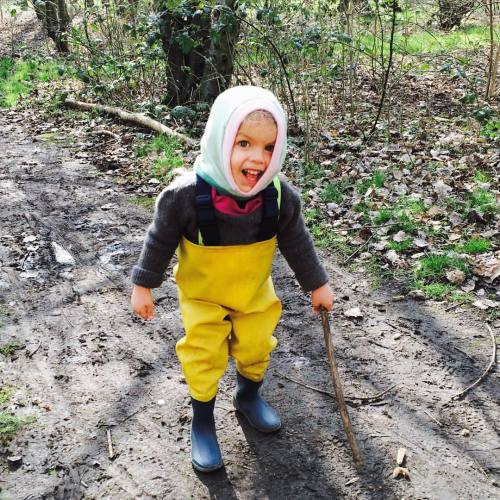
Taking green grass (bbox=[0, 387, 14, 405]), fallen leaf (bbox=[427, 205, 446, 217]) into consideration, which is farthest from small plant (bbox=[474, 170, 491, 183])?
green grass (bbox=[0, 387, 14, 405])

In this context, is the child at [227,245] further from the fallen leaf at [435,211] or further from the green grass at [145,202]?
the green grass at [145,202]

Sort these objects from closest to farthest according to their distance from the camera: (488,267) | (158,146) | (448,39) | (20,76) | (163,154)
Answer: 1. (488,267)
2. (163,154)
3. (158,146)
4. (448,39)
5. (20,76)

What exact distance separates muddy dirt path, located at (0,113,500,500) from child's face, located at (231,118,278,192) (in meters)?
1.30

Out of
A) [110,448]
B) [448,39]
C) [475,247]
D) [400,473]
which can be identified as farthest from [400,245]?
[448,39]

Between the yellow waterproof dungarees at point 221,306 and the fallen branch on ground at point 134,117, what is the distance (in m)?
4.44

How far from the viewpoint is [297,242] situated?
2469 millimetres

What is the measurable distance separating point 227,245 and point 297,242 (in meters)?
0.35

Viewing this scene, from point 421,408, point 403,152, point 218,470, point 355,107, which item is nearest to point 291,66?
point 355,107

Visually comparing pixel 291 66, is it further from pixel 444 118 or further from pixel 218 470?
pixel 218 470

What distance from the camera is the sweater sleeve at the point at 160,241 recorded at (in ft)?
7.48

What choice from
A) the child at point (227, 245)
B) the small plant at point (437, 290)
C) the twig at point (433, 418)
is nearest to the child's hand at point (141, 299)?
the child at point (227, 245)

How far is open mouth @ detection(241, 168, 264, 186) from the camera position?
209 cm

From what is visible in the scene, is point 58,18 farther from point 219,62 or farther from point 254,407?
point 254,407

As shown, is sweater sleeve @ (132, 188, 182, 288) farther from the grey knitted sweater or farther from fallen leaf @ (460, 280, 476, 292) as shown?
fallen leaf @ (460, 280, 476, 292)
